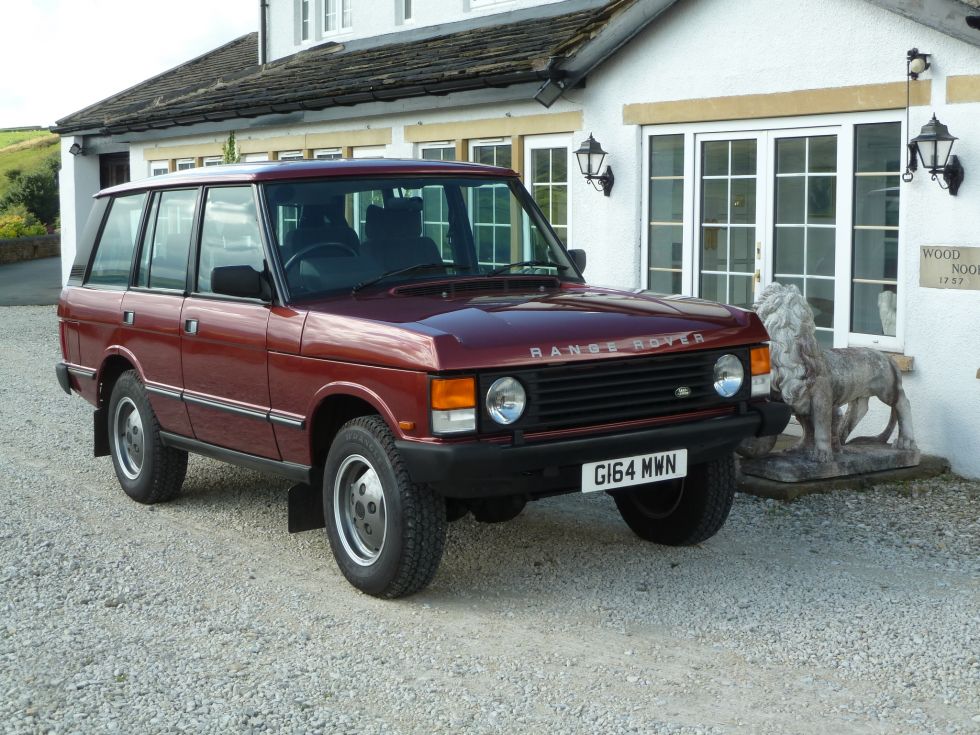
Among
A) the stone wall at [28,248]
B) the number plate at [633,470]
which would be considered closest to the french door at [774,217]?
the number plate at [633,470]

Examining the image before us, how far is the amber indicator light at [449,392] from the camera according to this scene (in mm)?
5473

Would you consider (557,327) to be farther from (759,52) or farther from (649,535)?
(759,52)

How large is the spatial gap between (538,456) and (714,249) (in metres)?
5.72

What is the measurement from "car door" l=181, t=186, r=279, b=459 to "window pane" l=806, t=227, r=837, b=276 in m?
4.74

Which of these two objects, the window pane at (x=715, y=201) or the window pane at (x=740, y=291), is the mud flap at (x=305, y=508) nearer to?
the window pane at (x=740, y=291)

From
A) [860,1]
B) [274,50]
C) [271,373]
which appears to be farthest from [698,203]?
[274,50]

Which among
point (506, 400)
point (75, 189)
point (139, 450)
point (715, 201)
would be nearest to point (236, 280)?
point (506, 400)

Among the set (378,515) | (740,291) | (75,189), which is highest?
(75,189)

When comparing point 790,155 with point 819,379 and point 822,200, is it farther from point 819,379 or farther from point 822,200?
point 819,379

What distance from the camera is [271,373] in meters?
6.53

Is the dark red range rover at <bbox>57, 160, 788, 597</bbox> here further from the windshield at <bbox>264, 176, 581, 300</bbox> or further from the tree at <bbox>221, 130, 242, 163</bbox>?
the tree at <bbox>221, 130, 242, 163</bbox>

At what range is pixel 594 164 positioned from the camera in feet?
38.4

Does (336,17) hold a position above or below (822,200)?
above

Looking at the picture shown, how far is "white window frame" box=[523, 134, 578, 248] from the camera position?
12.3 metres
